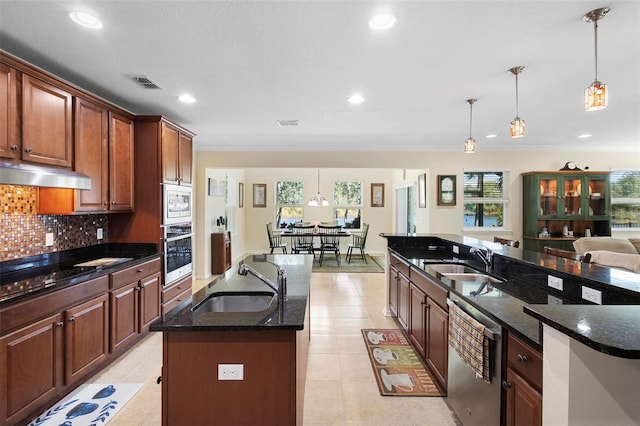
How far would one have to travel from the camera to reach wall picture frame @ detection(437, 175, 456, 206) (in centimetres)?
586

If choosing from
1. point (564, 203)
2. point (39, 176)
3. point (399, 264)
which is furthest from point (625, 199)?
point (39, 176)

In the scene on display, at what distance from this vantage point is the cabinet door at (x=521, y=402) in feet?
3.95

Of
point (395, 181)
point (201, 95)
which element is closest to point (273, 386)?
point (201, 95)

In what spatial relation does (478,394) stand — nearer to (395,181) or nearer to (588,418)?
(588,418)

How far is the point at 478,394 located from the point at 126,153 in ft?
12.1

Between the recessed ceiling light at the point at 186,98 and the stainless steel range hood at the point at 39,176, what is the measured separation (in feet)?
4.12

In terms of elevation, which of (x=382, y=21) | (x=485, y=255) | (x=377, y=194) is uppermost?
(x=382, y=21)

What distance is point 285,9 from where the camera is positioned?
5.71ft

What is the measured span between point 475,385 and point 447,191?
4.68 meters

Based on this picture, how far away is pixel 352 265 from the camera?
732 centimetres

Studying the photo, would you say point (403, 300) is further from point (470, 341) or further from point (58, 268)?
point (58, 268)

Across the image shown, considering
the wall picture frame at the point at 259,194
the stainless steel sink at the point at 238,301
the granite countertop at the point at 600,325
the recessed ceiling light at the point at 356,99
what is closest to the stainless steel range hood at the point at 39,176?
the stainless steel sink at the point at 238,301

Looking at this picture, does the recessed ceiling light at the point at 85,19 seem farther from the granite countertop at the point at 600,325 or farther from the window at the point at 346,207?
the window at the point at 346,207

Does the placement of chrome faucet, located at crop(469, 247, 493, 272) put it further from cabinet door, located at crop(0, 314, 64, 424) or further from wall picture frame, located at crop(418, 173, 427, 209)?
wall picture frame, located at crop(418, 173, 427, 209)
